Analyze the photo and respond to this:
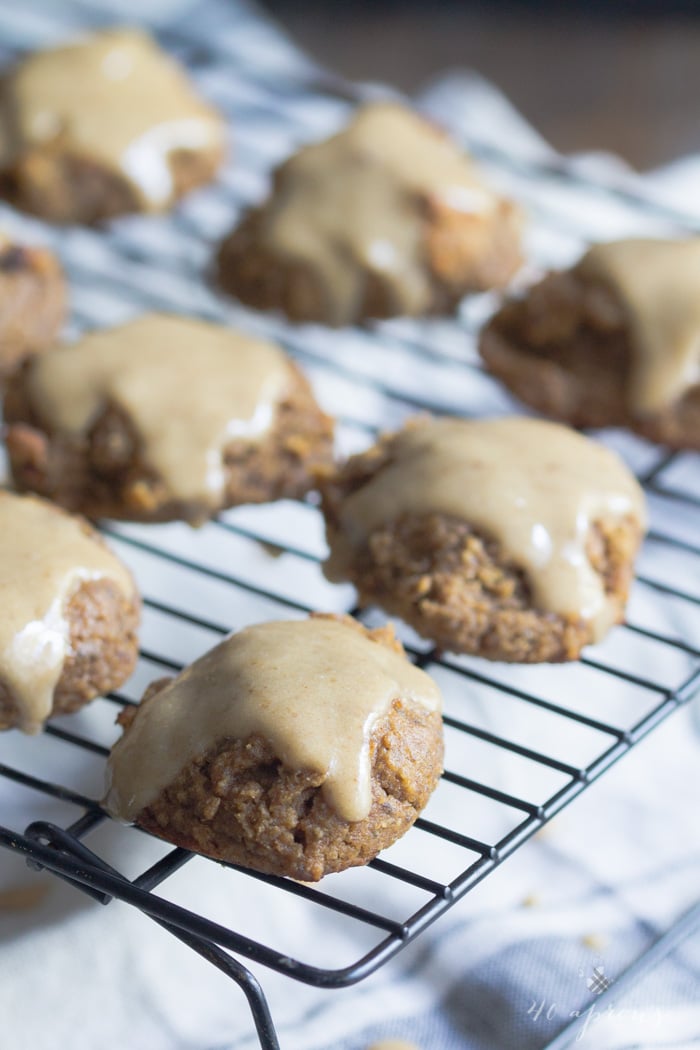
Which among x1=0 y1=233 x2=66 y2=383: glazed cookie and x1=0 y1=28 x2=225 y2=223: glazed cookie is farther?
x1=0 y1=28 x2=225 y2=223: glazed cookie

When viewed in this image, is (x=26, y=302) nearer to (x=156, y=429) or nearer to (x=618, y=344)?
(x=156, y=429)

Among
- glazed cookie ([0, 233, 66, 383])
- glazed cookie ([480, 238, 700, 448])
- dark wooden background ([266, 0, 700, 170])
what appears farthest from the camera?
dark wooden background ([266, 0, 700, 170])

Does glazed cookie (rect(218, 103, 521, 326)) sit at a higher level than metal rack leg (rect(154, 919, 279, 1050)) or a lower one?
higher

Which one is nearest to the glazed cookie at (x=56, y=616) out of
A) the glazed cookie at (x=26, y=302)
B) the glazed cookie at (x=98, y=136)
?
the glazed cookie at (x=26, y=302)

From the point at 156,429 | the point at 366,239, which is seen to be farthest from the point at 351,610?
the point at 366,239

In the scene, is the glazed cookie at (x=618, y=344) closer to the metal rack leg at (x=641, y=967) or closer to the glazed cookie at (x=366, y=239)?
the glazed cookie at (x=366, y=239)

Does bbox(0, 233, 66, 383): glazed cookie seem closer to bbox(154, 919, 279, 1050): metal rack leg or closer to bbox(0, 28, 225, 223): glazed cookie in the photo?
bbox(0, 28, 225, 223): glazed cookie

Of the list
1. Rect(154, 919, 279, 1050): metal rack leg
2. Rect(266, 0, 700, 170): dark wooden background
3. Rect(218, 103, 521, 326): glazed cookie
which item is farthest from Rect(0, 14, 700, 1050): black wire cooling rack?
Rect(266, 0, 700, 170): dark wooden background

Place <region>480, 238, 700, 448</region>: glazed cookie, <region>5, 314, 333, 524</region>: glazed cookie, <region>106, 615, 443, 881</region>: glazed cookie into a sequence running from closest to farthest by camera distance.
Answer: <region>106, 615, 443, 881</region>: glazed cookie → <region>5, 314, 333, 524</region>: glazed cookie → <region>480, 238, 700, 448</region>: glazed cookie
